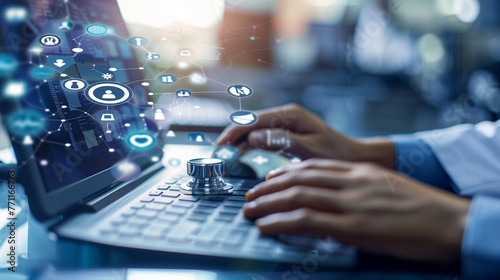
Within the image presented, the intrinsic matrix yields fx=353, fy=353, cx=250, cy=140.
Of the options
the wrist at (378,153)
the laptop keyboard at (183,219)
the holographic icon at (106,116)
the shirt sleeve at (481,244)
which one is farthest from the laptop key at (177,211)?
the wrist at (378,153)

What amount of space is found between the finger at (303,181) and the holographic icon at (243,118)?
14 centimetres

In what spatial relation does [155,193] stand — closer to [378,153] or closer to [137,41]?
[137,41]

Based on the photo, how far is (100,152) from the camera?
328 millimetres

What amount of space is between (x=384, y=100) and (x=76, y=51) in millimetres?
2030

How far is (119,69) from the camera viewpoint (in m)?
0.34

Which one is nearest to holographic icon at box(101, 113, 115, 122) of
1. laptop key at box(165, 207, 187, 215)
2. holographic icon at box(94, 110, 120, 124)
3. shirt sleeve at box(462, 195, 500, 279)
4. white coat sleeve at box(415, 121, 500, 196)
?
holographic icon at box(94, 110, 120, 124)

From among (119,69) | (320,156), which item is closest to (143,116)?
(119,69)

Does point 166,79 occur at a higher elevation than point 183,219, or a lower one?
higher

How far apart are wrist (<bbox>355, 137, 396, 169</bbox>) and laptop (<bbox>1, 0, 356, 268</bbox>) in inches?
10.2

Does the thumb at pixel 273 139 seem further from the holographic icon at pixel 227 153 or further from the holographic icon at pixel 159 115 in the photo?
the holographic icon at pixel 159 115

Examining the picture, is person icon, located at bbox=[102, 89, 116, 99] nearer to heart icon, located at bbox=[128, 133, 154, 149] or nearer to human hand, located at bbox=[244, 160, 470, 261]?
heart icon, located at bbox=[128, 133, 154, 149]

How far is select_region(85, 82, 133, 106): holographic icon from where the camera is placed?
12.2 inches

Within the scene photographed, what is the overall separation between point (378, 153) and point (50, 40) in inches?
18.9

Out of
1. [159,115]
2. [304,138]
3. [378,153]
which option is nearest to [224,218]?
[159,115]
